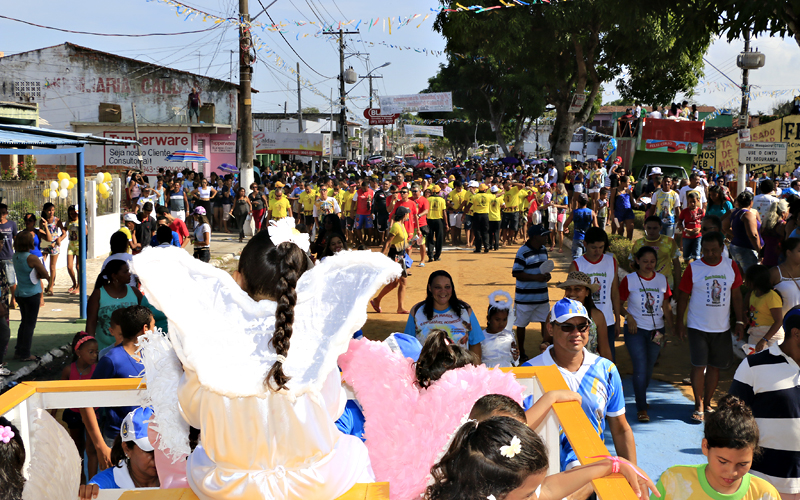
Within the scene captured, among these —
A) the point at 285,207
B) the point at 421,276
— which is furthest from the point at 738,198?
the point at 285,207

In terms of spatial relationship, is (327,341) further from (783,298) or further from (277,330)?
(783,298)

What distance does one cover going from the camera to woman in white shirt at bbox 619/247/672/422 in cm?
603

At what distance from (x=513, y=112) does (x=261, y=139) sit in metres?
16.4

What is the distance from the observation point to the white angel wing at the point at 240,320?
Result: 1884 millimetres

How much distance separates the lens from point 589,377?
3674 mm

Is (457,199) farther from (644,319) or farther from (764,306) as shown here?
(764,306)

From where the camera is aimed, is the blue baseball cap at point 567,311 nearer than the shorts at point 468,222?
Yes

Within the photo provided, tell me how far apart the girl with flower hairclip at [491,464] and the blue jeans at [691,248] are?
10.4m

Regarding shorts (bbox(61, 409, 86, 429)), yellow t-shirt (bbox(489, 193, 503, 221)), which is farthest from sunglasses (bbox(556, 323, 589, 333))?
yellow t-shirt (bbox(489, 193, 503, 221))

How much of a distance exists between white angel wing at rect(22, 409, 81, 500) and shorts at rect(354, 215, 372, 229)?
14.4 metres

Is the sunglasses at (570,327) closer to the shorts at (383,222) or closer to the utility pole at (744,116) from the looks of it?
the utility pole at (744,116)

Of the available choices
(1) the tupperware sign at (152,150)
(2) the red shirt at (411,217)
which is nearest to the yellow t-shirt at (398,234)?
(2) the red shirt at (411,217)

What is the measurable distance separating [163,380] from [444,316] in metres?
3.46

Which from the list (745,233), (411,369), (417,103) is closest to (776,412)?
(411,369)
